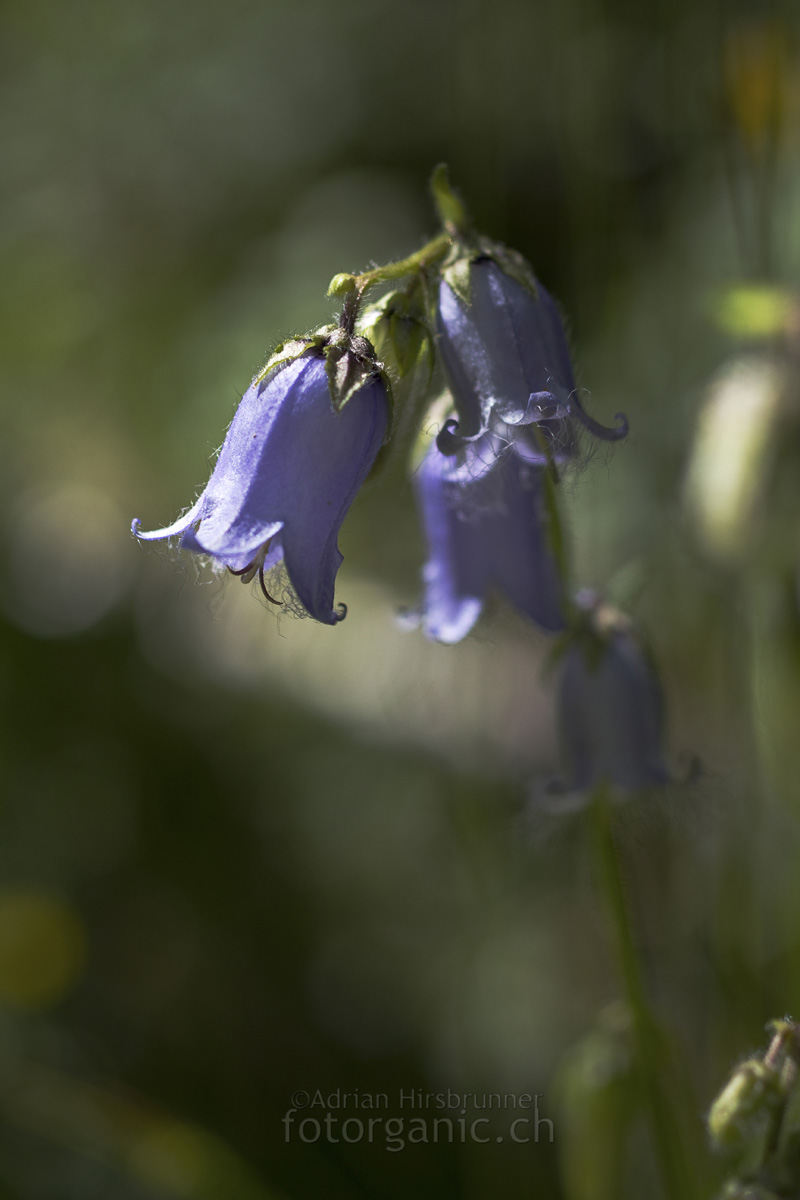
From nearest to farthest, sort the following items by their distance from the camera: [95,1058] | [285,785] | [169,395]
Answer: [95,1058] → [285,785] → [169,395]

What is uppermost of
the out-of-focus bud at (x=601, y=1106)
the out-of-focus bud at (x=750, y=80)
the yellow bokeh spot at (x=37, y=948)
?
the out-of-focus bud at (x=750, y=80)

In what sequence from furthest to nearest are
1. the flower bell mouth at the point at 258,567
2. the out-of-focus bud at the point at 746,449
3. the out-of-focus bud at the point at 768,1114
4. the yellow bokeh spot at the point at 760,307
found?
1. the out-of-focus bud at the point at 746,449
2. the yellow bokeh spot at the point at 760,307
3. the flower bell mouth at the point at 258,567
4. the out-of-focus bud at the point at 768,1114

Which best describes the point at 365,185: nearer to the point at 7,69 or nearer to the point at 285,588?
the point at 7,69

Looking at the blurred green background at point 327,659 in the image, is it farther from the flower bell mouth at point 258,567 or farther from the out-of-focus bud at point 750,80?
the flower bell mouth at point 258,567

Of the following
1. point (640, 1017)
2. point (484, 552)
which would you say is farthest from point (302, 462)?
point (640, 1017)

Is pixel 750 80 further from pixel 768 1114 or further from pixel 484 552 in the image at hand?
pixel 768 1114

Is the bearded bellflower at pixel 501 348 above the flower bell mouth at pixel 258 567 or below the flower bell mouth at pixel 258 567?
above

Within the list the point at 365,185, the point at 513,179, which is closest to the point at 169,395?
the point at 365,185

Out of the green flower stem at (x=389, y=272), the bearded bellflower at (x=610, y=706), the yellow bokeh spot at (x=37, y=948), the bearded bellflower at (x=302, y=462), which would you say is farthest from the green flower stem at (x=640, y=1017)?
the yellow bokeh spot at (x=37, y=948)
